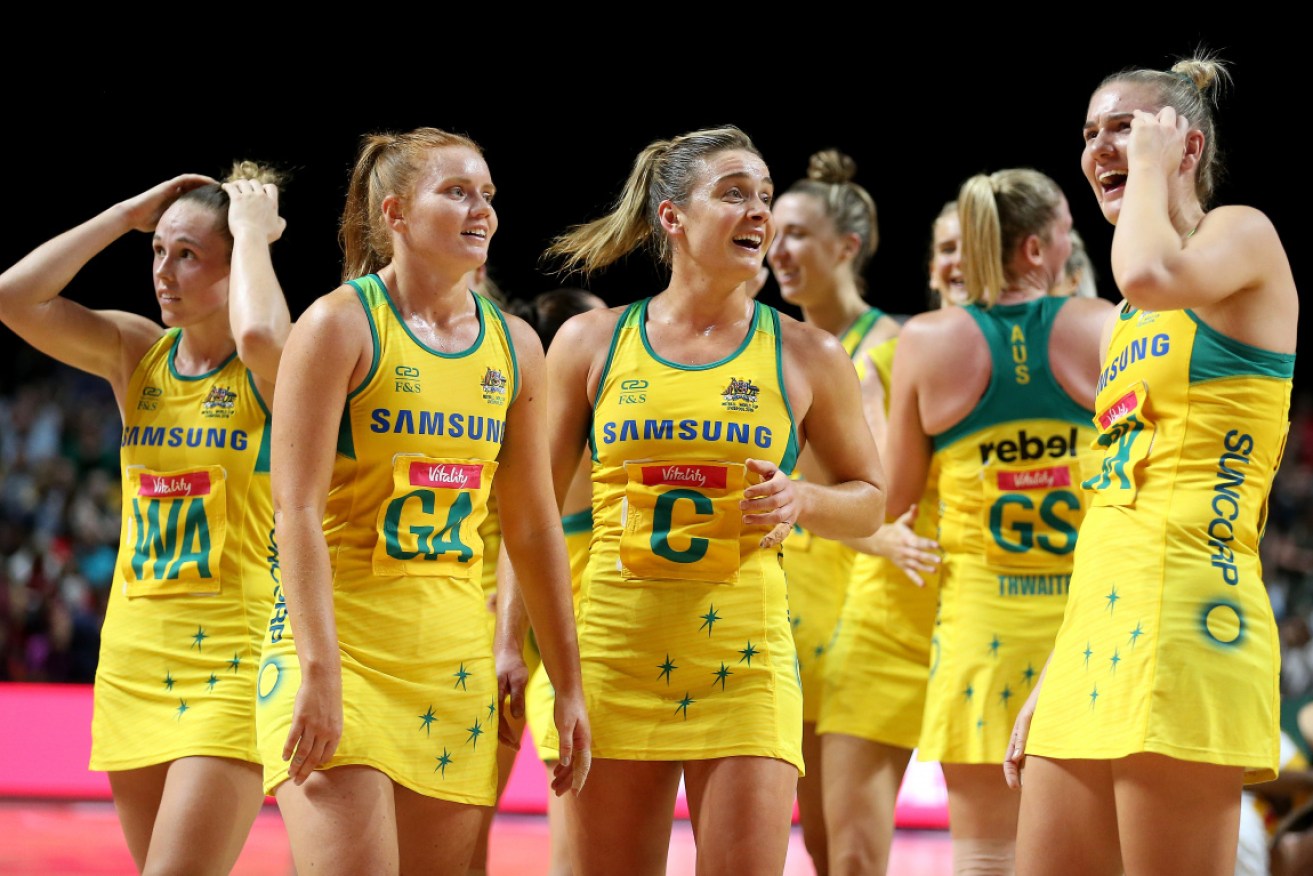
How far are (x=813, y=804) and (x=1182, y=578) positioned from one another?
196cm

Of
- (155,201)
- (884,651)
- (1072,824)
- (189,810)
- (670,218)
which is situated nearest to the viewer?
(1072,824)

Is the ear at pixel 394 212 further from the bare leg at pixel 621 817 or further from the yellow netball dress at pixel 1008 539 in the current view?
the yellow netball dress at pixel 1008 539

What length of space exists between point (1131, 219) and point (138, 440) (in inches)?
85.7

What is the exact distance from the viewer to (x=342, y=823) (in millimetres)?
2324

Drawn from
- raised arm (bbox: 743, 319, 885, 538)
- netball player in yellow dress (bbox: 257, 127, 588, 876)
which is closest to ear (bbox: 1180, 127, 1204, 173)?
raised arm (bbox: 743, 319, 885, 538)

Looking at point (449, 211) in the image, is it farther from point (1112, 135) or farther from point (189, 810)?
point (189, 810)

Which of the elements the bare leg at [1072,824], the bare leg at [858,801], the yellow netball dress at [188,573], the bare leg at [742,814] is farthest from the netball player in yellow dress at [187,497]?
the bare leg at [1072,824]

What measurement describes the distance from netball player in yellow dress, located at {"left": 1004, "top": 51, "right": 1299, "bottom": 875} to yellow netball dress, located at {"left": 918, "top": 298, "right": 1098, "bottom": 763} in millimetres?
905

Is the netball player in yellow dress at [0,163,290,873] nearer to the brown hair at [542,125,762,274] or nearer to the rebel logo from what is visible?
the brown hair at [542,125,762,274]

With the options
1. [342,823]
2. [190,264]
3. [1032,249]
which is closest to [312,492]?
[342,823]

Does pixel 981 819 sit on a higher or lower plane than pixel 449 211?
lower

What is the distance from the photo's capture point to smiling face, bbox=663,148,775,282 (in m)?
2.96

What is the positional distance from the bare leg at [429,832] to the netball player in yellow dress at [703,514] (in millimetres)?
313

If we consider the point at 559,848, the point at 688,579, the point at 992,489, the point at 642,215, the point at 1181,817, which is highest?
the point at 642,215
